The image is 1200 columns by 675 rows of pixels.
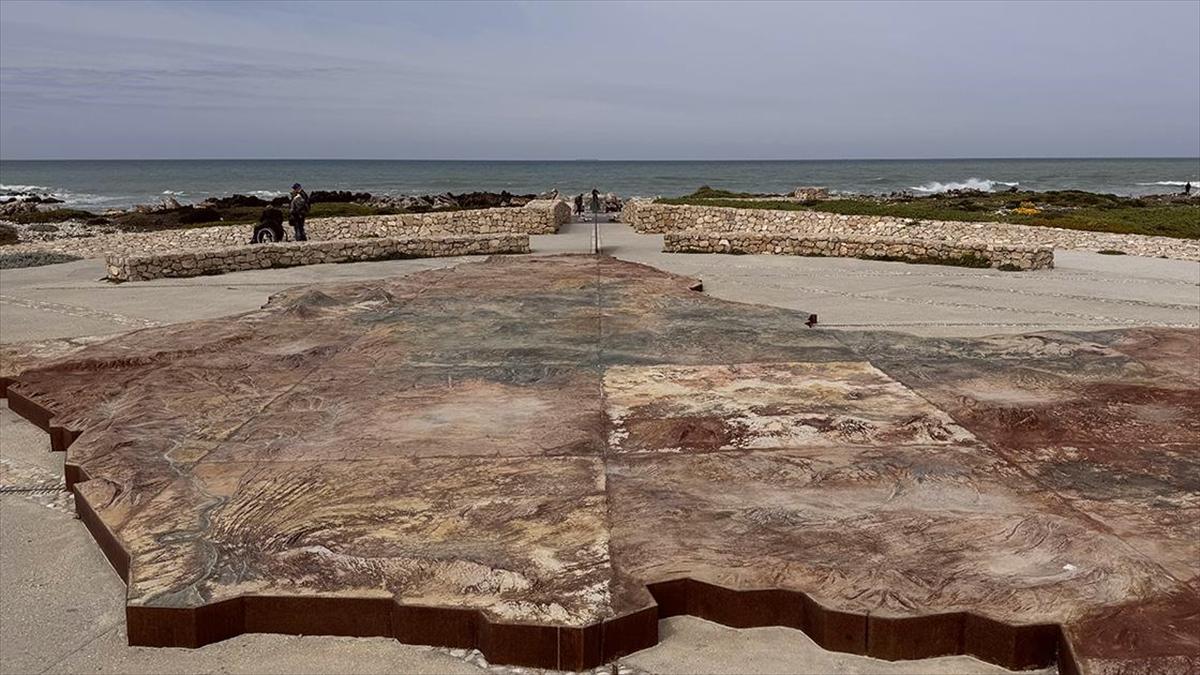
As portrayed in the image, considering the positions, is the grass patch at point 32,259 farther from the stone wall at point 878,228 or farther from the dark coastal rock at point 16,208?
the dark coastal rock at point 16,208

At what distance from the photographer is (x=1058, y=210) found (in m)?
35.3

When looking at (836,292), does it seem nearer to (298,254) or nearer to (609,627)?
(298,254)

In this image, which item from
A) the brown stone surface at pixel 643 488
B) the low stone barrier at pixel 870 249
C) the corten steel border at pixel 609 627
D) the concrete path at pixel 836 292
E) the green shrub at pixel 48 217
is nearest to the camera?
the corten steel border at pixel 609 627

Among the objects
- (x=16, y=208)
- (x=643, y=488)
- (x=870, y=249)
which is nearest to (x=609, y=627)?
(x=643, y=488)

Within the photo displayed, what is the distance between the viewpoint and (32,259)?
18.8 m

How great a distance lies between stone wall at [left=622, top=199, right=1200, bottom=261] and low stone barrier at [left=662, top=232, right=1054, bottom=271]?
1246 millimetres

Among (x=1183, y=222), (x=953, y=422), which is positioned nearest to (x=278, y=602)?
(x=953, y=422)

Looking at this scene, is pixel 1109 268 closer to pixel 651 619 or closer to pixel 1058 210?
pixel 651 619

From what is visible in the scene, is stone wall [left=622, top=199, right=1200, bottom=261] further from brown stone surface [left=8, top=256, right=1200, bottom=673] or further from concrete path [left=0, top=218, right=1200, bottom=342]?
brown stone surface [left=8, top=256, right=1200, bottom=673]

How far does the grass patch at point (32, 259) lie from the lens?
59.9 ft

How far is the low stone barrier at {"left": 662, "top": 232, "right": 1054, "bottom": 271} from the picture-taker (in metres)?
16.9

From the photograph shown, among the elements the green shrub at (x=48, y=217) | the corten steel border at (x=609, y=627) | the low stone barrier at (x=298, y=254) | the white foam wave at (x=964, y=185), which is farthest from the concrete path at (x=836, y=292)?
the white foam wave at (x=964, y=185)

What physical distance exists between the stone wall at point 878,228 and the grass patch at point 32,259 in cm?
1337

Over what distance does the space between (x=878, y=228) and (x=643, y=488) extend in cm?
1995
